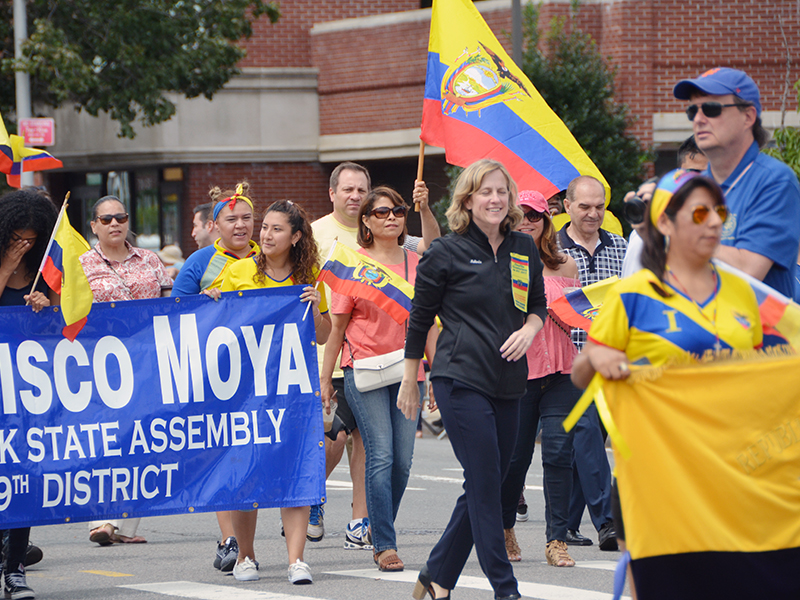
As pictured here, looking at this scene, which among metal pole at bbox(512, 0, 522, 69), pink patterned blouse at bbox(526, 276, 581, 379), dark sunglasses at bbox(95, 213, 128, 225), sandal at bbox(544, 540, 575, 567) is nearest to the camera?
sandal at bbox(544, 540, 575, 567)

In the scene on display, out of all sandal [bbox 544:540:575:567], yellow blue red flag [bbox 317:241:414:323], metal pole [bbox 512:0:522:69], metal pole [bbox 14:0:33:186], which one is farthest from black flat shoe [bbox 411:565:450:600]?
metal pole [bbox 14:0:33:186]

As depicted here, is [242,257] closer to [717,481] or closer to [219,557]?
[219,557]

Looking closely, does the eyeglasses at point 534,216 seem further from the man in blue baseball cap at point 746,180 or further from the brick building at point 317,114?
the brick building at point 317,114

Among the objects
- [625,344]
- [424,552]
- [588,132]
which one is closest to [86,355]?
[424,552]

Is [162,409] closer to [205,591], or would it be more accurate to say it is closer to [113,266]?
[205,591]

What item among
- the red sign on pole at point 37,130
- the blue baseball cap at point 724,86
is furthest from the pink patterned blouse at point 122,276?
the red sign on pole at point 37,130

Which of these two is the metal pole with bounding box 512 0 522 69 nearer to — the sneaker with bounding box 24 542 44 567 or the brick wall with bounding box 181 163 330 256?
the brick wall with bounding box 181 163 330 256

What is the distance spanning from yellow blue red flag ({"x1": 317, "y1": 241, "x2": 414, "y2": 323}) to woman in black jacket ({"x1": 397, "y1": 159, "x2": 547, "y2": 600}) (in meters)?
1.18

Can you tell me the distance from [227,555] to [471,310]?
244cm

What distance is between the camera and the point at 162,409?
6.47 m

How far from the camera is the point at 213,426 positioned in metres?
6.50

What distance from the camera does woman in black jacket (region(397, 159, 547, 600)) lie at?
518 cm

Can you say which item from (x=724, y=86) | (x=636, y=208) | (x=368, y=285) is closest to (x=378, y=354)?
(x=368, y=285)

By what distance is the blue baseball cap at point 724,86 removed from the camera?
13.5 ft
